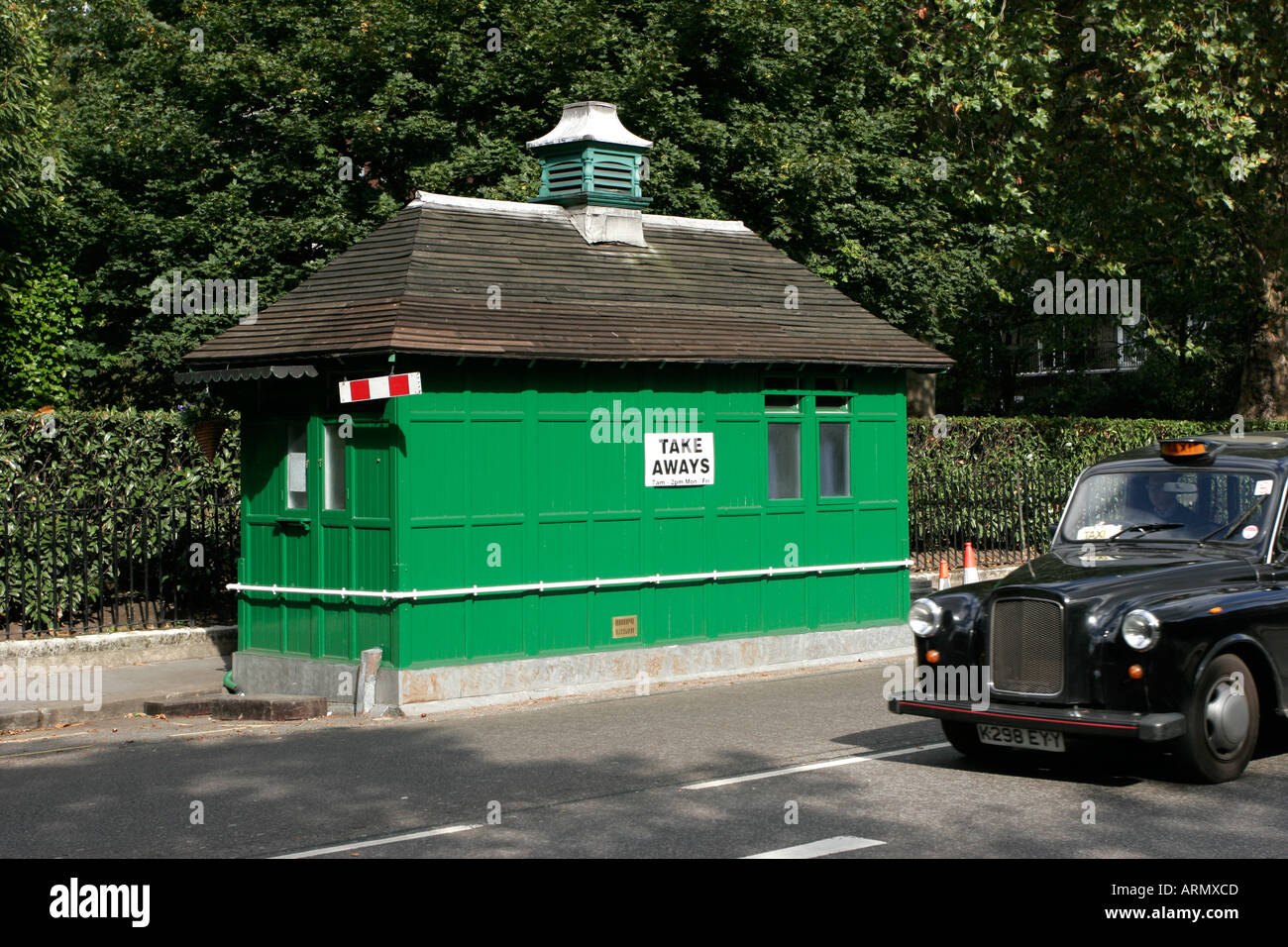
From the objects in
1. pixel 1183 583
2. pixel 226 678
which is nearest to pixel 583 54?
pixel 226 678

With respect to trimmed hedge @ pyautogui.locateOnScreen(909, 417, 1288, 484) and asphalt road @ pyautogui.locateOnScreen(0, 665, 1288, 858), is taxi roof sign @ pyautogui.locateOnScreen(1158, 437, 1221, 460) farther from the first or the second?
trimmed hedge @ pyautogui.locateOnScreen(909, 417, 1288, 484)

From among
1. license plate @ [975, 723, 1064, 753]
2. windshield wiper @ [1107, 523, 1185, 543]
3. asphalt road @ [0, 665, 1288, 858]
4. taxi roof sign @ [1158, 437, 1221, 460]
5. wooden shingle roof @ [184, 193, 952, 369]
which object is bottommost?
asphalt road @ [0, 665, 1288, 858]

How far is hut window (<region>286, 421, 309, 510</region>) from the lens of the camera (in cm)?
1395

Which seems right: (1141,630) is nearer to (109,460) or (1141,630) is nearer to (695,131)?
(109,460)

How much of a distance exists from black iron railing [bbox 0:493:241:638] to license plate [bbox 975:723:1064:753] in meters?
9.63

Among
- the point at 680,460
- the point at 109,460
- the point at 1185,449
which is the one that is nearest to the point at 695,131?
the point at 680,460

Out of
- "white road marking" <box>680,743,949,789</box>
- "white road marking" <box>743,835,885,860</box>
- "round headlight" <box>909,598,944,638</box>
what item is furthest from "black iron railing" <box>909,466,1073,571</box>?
"white road marking" <box>743,835,885,860</box>

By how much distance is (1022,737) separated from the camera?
8.91 m

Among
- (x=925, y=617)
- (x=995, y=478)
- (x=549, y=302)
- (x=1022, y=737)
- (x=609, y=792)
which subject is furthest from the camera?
(x=995, y=478)

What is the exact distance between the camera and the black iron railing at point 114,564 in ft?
49.9

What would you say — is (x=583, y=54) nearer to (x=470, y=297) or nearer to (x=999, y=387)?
(x=470, y=297)

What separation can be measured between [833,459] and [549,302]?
3610mm

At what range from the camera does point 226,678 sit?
14.3 metres

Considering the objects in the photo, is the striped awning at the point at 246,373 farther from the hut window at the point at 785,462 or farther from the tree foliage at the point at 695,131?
the tree foliage at the point at 695,131
